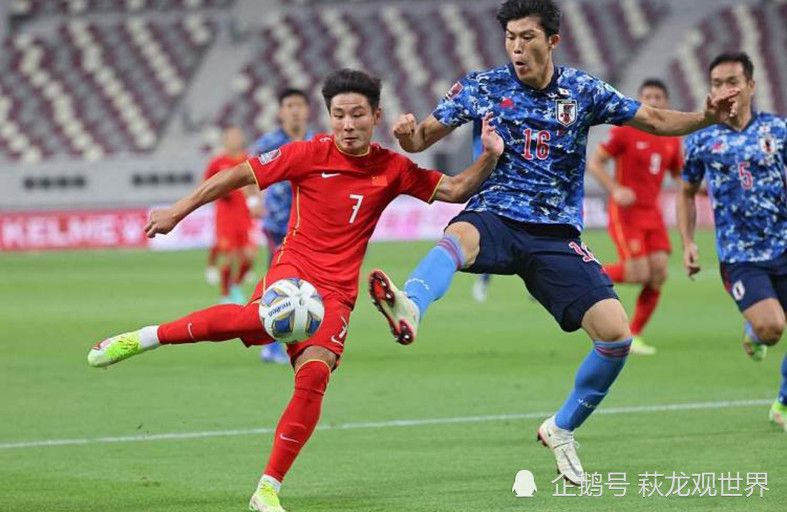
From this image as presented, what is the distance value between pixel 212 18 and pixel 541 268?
33.4 metres

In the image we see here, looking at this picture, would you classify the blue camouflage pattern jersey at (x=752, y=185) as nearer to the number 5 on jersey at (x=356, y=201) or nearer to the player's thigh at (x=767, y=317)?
the player's thigh at (x=767, y=317)

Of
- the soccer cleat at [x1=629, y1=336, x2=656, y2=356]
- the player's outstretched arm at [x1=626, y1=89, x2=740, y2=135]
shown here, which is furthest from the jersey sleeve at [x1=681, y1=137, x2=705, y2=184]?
the soccer cleat at [x1=629, y1=336, x2=656, y2=356]

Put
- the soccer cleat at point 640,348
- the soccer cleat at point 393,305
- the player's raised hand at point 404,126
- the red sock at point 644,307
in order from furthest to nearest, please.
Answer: the red sock at point 644,307 < the soccer cleat at point 640,348 < the player's raised hand at point 404,126 < the soccer cleat at point 393,305

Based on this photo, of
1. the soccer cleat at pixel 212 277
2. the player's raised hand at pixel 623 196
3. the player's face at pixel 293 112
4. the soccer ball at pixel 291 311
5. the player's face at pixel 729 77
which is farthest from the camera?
the soccer cleat at pixel 212 277

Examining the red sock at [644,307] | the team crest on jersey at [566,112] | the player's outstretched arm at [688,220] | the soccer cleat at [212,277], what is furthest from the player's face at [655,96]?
the soccer cleat at [212,277]

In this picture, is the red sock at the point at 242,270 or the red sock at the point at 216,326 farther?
the red sock at the point at 242,270

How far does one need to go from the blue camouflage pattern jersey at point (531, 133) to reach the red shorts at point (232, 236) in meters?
11.2

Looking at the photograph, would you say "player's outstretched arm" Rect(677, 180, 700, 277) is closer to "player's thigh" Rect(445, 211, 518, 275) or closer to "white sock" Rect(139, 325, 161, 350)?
"player's thigh" Rect(445, 211, 518, 275)

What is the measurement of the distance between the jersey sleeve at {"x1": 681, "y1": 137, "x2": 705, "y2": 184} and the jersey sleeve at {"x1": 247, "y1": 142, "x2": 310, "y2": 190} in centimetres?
328

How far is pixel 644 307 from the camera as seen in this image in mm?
14070

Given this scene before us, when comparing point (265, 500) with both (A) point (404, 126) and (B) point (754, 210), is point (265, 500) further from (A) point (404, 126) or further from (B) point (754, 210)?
(B) point (754, 210)

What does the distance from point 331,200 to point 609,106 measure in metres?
1.49

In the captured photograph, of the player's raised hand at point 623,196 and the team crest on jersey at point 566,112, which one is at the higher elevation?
the team crest on jersey at point 566,112

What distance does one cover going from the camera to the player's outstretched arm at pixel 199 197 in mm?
7031
